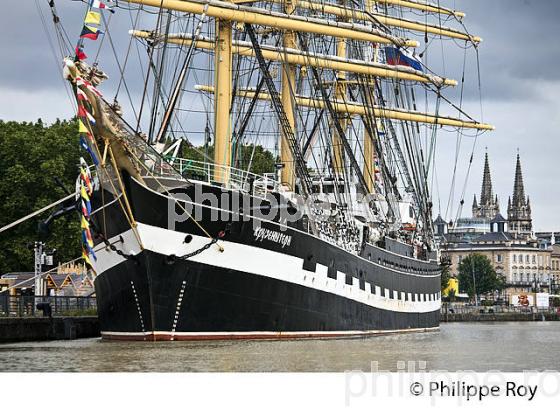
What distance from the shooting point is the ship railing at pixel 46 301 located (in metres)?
42.2

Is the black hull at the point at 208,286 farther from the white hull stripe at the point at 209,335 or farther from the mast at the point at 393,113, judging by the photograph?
the mast at the point at 393,113

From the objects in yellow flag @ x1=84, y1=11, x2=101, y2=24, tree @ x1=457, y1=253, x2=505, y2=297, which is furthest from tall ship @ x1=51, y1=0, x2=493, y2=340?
tree @ x1=457, y1=253, x2=505, y2=297

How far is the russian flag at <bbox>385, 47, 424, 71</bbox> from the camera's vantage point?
2537 inches

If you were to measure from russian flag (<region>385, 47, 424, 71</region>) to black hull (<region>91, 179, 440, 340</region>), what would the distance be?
23.4 meters

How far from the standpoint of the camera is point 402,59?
2549 inches

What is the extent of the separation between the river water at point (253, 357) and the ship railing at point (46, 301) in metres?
3.30

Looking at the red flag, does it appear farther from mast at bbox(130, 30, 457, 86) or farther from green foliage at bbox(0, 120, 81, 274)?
green foliage at bbox(0, 120, 81, 274)

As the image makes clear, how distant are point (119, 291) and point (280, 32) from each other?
788 inches

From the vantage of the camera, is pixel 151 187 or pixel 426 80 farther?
pixel 426 80

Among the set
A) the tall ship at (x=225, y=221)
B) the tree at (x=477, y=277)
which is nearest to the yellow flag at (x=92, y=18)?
the tall ship at (x=225, y=221)

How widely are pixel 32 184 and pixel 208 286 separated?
33.1 metres

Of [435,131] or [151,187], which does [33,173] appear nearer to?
[435,131]

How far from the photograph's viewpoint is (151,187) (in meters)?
36.4
